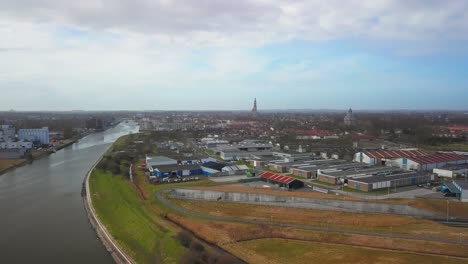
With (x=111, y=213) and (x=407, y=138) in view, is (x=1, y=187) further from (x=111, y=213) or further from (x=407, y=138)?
(x=407, y=138)

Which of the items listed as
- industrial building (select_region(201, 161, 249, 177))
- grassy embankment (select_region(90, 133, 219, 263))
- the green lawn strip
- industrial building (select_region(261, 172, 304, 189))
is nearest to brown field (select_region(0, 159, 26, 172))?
grassy embankment (select_region(90, 133, 219, 263))

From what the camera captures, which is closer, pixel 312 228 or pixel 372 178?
pixel 312 228

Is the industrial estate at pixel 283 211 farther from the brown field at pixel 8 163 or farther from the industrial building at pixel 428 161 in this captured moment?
the brown field at pixel 8 163

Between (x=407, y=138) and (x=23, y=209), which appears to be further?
(x=407, y=138)

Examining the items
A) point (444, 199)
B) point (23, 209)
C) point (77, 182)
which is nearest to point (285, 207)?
point (444, 199)

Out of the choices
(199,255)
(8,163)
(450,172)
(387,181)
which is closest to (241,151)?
(387,181)

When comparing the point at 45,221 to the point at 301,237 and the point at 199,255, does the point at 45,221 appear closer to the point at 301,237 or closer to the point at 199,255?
the point at 199,255
